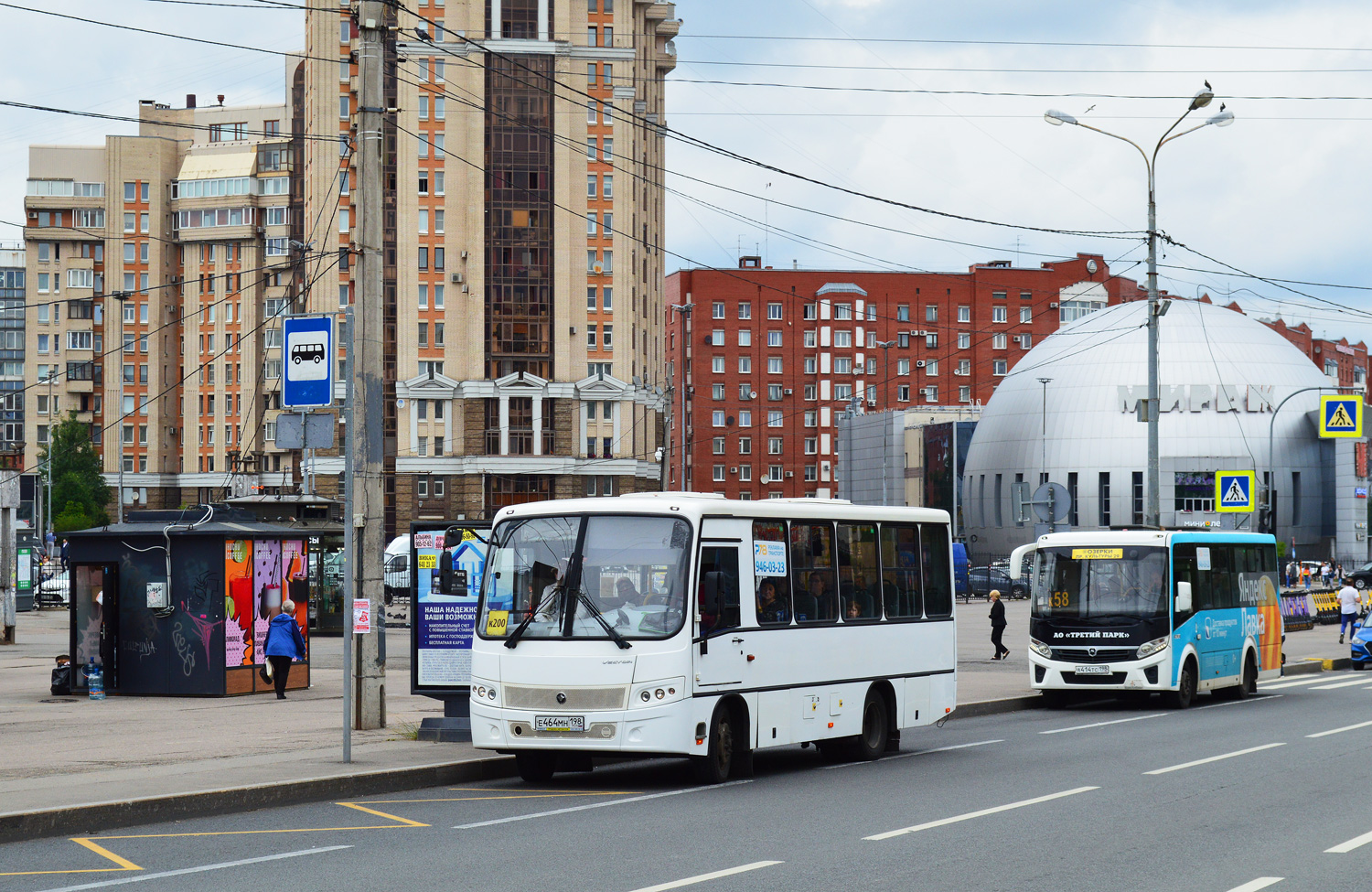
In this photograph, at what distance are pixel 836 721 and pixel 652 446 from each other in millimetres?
87016

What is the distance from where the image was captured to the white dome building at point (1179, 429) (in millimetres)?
96812

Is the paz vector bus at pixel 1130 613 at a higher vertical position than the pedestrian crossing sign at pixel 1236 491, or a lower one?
lower

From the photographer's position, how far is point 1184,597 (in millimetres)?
23719

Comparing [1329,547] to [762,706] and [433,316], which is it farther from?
[762,706]

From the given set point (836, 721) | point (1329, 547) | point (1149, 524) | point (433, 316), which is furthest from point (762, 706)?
point (1329, 547)

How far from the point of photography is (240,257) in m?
124

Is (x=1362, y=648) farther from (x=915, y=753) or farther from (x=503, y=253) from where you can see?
(x=503, y=253)

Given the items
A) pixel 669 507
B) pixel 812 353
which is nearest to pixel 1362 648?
pixel 669 507

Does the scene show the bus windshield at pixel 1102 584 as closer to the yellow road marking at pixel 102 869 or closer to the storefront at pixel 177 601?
the storefront at pixel 177 601

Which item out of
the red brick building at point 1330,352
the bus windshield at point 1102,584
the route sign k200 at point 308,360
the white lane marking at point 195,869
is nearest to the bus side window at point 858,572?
the route sign k200 at point 308,360

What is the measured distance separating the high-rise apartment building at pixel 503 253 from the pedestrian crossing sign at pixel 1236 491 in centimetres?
6039

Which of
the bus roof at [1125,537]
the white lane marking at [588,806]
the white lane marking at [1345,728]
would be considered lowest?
the white lane marking at [1345,728]

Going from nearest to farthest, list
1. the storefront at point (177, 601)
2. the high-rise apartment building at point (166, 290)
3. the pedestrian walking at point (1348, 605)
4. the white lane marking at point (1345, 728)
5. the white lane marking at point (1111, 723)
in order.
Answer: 1. the white lane marking at point (1345, 728)
2. the white lane marking at point (1111, 723)
3. the storefront at point (177, 601)
4. the pedestrian walking at point (1348, 605)
5. the high-rise apartment building at point (166, 290)

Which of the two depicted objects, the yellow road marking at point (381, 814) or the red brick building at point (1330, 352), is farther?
the red brick building at point (1330, 352)
